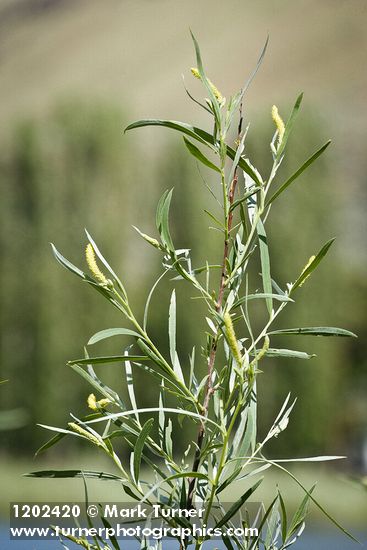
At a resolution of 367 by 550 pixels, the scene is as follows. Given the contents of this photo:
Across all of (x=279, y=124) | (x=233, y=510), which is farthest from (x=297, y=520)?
(x=279, y=124)

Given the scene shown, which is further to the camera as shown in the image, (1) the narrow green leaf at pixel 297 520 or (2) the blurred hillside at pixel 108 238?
(2) the blurred hillside at pixel 108 238

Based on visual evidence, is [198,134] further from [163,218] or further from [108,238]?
[108,238]

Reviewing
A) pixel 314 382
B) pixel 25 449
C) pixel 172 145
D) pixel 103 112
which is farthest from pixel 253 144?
pixel 25 449

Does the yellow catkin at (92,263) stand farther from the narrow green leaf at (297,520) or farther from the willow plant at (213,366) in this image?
the narrow green leaf at (297,520)

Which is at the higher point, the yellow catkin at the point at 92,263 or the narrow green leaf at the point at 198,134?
the narrow green leaf at the point at 198,134

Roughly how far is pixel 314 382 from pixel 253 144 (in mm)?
1958

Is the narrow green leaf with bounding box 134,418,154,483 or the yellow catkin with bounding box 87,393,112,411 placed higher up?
the yellow catkin with bounding box 87,393,112,411

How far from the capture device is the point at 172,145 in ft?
20.9

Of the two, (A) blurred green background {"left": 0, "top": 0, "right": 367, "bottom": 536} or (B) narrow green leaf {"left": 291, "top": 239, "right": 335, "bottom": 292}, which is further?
(A) blurred green background {"left": 0, "top": 0, "right": 367, "bottom": 536}

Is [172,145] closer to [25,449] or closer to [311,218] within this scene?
[311,218]

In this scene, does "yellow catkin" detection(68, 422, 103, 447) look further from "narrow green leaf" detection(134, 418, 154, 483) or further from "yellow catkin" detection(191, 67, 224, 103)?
"yellow catkin" detection(191, 67, 224, 103)

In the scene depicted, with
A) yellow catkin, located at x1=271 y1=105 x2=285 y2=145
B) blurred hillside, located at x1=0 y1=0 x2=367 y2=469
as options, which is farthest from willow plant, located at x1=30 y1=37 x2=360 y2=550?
blurred hillside, located at x1=0 y1=0 x2=367 y2=469

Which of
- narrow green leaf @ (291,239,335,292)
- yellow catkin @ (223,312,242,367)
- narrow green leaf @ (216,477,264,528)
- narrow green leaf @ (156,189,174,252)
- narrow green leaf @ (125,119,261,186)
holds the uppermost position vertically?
narrow green leaf @ (125,119,261,186)

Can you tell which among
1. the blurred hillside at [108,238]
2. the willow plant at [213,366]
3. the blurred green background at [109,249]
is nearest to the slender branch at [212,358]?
the willow plant at [213,366]
